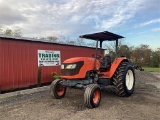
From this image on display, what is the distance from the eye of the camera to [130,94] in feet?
28.1

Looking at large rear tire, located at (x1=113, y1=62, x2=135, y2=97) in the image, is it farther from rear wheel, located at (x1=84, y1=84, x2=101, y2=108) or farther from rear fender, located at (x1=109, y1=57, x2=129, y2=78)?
rear wheel, located at (x1=84, y1=84, x2=101, y2=108)

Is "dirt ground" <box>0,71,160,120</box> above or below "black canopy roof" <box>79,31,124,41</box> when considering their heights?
below

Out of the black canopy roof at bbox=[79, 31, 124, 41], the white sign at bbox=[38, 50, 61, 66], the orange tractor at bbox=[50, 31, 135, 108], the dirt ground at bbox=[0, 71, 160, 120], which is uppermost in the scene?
the black canopy roof at bbox=[79, 31, 124, 41]

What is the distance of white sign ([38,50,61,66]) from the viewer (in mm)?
11897

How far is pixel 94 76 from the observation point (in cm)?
788

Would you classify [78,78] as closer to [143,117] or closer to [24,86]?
[143,117]

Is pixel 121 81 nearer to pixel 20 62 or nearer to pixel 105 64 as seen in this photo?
pixel 105 64

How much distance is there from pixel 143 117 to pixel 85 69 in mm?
2514

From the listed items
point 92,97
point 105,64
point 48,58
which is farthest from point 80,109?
point 48,58

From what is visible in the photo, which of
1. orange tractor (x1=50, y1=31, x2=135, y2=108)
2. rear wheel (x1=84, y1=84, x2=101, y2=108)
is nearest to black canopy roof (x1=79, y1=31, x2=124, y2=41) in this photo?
orange tractor (x1=50, y1=31, x2=135, y2=108)

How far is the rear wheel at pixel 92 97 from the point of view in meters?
6.52

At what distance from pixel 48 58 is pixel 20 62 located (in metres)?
2.06

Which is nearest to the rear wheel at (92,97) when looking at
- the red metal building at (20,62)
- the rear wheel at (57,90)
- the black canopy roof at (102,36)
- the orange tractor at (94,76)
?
the orange tractor at (94,76)

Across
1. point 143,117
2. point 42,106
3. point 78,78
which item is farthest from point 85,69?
point 143,117
